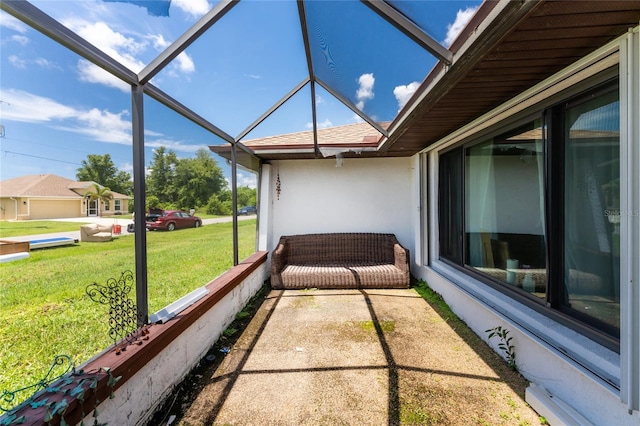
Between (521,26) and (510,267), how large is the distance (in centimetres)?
227

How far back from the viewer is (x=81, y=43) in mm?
1534

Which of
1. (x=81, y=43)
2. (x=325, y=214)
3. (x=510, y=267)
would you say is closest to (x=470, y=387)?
(x=510, y=267)

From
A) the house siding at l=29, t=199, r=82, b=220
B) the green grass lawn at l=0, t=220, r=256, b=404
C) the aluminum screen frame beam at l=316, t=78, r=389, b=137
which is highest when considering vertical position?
the aluminum screen frame beam at l=316, t=78, r=389, b=137

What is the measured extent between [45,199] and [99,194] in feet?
1.27

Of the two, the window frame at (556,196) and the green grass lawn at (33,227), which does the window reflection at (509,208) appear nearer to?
the window frame at (556,196)

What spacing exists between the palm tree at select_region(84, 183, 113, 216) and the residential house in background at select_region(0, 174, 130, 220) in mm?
20

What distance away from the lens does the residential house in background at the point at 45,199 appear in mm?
1547

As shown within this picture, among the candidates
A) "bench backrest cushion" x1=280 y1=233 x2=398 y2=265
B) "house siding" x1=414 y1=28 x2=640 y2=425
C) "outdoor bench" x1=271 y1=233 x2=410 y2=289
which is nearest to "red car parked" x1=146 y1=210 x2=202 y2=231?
"outdoor bench" x1=271 y1=233 x2=410 y2=289

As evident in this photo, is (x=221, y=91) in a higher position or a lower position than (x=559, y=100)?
higher

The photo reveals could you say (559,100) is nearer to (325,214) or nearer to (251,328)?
(251,328)

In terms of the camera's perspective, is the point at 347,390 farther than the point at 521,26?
Yes

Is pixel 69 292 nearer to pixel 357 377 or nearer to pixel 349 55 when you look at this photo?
pixel 357 377

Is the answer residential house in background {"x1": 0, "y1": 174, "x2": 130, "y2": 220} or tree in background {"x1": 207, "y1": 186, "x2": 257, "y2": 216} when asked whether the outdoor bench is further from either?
residential house in background {"x1": 0, "y1": 174, "x2": 130, "y2": 220}

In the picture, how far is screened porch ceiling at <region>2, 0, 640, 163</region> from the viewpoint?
143 cm
